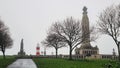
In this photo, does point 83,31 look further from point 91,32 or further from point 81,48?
point 81,48

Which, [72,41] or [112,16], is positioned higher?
[112,16]

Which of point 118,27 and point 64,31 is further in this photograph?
point 64,31

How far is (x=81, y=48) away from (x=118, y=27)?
65.7 metres

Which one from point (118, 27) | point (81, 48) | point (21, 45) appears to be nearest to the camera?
point (118, 27)

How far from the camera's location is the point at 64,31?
2721 inches

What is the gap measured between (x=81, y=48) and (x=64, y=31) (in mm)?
50582

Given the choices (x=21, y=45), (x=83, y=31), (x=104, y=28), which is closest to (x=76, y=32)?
(x=83, y=31)

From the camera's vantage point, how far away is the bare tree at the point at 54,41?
70.1 m

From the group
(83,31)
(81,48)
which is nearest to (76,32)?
(83,31)

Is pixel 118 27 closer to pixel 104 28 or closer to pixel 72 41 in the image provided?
pixel 104 28

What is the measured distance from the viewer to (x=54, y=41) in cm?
8056

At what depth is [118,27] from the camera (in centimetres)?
5325

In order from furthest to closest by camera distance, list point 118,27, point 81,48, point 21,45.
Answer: point 21,45, point 81,48, point 118,27

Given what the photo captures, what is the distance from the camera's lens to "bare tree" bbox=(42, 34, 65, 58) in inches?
2759
